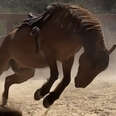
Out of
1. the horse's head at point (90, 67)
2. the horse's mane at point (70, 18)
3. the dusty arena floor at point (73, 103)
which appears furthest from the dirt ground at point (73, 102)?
the horse's mane at point (70, 18)

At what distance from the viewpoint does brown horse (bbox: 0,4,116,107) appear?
5.57 meters

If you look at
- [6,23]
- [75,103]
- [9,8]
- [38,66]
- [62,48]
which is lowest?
[9,8]

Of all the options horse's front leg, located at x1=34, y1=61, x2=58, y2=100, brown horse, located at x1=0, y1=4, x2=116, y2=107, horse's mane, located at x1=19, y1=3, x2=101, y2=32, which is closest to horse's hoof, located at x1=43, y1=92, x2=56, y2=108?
brown horse, located at x1=0, y1=4, x2=116, y2=107

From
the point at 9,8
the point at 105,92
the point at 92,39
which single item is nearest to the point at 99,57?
the point at 92,39

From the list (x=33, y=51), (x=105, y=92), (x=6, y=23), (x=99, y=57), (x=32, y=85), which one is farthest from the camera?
(x=6, y=23)

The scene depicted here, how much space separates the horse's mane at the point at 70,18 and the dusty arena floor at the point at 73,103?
1551 mm

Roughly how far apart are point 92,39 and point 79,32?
0.82ft

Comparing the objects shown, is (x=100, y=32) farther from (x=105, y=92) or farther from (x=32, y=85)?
(x=32, y=85)

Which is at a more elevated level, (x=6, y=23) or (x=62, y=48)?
(x=62, y=48)

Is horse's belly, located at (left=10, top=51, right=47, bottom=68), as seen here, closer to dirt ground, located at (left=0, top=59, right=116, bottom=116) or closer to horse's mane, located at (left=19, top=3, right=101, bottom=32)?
horse's mane, located at (left=19, top=3, right=101, bottom=32)

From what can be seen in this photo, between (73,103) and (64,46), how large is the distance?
8.55 feet

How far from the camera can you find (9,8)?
24750mm

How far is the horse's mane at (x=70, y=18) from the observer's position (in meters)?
5.94

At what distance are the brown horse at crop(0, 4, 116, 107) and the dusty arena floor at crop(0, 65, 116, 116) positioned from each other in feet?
2.67
